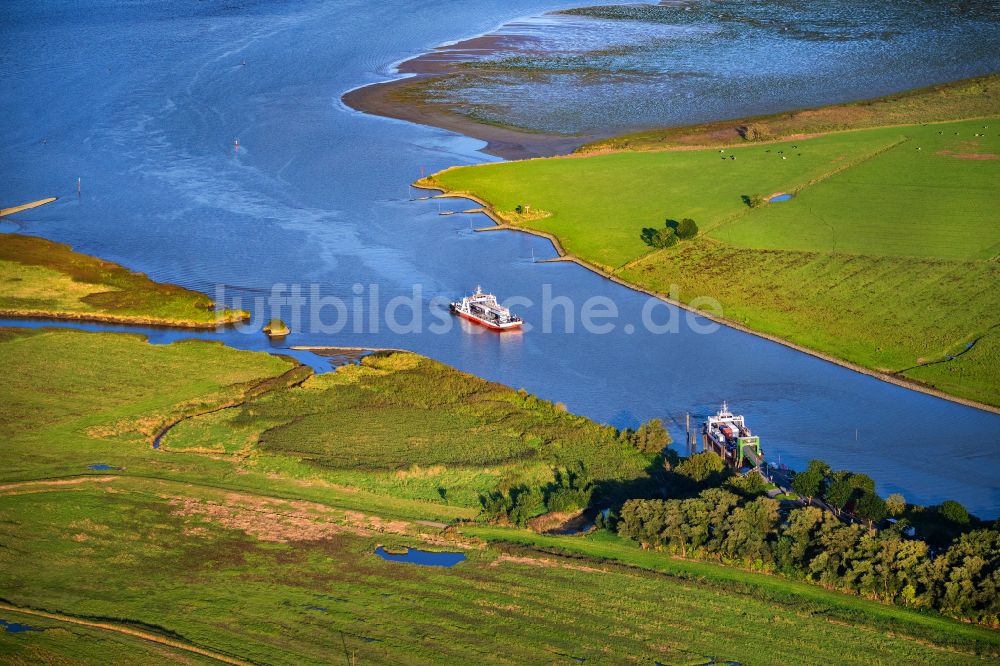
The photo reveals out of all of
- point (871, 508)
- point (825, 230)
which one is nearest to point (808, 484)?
point (871, 508)

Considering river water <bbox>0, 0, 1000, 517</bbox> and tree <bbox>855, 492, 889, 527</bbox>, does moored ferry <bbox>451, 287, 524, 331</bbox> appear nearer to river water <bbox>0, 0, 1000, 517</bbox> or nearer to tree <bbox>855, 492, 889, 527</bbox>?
river water <bbox>0, 0, 1000, 517</bbox>

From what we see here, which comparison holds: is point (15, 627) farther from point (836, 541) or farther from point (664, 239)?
point (664, 239)

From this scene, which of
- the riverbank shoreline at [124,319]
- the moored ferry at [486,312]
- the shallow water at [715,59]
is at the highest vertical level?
the shallow water at [715,59]

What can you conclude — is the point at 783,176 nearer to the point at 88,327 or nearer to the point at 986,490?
the point at 986,490

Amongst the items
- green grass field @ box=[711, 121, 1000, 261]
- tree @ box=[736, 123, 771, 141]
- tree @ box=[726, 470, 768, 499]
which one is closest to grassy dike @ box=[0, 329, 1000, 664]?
tree @ box=[726, 470, 768, 499]

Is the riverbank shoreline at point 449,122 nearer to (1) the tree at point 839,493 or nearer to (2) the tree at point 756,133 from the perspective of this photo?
(2) the tree at point 756,133

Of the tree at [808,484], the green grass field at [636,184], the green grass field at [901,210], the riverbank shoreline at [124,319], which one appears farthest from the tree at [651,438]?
the riverbank shoreline at [124,319]
